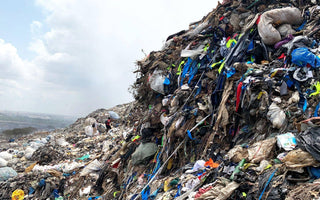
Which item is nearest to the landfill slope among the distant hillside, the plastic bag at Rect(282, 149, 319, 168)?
the plastic bag at Rect(282, 149, 319, 168)

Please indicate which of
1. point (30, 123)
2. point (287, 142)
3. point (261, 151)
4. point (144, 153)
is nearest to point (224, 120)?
point (261, 151)

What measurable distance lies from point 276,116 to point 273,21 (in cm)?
207

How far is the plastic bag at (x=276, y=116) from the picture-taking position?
2.77m

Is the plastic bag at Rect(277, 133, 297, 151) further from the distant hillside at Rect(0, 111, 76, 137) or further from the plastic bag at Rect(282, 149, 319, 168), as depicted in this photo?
the distant hillside at Rect(0, 111, 76, 137)

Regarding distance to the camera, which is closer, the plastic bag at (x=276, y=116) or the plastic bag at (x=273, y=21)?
the plastic bag at (x=276, y=116)

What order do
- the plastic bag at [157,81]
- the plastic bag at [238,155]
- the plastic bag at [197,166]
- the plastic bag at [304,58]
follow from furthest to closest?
the plastic bag at [157,81], the plastic bag at [197,166], the plastic bag at [304,58], the plastic bag at [238,155]

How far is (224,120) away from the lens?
3.46m

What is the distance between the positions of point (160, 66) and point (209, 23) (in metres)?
1.83

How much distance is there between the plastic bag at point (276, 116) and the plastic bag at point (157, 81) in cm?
292

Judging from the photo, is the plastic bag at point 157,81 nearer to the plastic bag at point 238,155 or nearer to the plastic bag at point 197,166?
the plastic bag at point 197,166

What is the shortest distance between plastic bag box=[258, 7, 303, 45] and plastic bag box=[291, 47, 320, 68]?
72 centimetres

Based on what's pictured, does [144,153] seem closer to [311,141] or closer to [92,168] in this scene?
[92,168]

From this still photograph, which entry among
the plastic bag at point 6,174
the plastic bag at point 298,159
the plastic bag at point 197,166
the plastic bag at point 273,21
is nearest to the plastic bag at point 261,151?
the plastic bag at point 298,159

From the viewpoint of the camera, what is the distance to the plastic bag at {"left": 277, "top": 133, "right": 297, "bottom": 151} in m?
2.31
